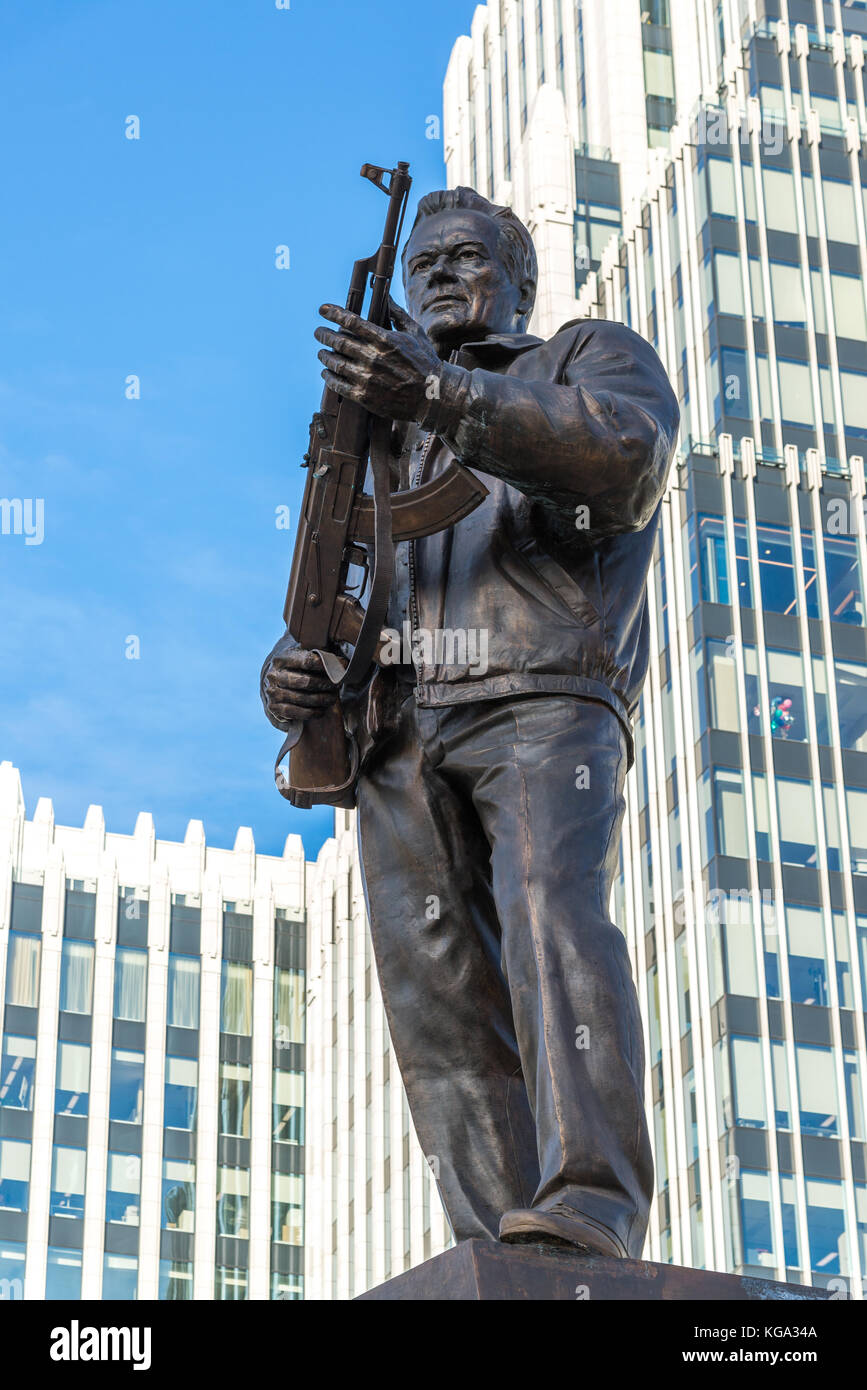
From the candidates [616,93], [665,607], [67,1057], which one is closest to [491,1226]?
[665,607]

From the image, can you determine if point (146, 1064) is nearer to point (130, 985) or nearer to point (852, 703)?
point (130, 985)

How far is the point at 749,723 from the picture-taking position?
50.0 meters

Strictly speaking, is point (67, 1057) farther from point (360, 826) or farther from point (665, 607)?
point (360, 826)

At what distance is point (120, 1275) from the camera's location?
7088cm

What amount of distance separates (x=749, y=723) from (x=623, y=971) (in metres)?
45.0

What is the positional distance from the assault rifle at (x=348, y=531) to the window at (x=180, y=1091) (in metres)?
70.1

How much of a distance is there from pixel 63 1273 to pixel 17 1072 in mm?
7032

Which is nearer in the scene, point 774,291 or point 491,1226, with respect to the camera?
point 491,1226

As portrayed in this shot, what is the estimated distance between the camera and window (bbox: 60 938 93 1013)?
2936 inches

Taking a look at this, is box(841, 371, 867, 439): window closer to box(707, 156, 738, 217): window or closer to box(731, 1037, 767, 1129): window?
box(707, 156, 738, 217): window

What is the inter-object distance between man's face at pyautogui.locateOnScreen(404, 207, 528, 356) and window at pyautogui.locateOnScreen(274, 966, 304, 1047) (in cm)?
7263

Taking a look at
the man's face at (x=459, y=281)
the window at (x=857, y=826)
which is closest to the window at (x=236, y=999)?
the window at (x=857, y=826)

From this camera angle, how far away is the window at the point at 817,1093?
45.1 meters

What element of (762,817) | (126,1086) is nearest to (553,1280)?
(762,817)
